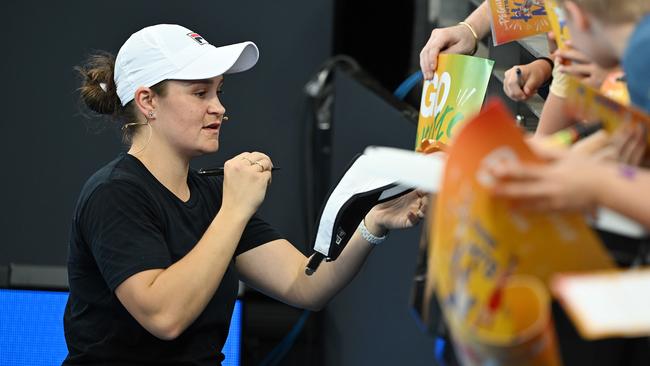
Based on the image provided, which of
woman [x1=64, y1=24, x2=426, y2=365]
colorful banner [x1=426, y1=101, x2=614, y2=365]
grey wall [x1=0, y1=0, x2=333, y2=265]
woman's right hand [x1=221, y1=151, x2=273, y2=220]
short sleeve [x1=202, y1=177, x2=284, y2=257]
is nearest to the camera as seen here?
colorful banner [x1=426, y1=101, x2=614, y2=365]

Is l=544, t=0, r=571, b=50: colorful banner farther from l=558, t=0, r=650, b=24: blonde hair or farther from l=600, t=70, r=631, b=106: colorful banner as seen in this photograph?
l=558, t=0, r=650, b=24: blonde hair

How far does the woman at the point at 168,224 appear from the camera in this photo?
77.9 inches

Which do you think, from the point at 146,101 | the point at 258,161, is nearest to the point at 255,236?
the point at 258,161

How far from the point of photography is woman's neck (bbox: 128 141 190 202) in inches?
87.2

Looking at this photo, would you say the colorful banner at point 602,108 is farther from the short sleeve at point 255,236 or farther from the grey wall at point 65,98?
the grey wall at point 65,98

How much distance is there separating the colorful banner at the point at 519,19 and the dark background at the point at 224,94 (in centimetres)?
248

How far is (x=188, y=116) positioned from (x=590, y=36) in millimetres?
1139

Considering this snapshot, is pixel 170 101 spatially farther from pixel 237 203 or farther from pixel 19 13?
pixel 19 13

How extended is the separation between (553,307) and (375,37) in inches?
140

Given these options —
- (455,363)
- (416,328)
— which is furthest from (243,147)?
(455,363)

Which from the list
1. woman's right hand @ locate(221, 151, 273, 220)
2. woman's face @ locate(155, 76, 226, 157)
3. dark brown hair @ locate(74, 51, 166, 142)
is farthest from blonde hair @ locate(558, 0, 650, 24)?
dark brown hair @ locate(74, 51, 166, 142)

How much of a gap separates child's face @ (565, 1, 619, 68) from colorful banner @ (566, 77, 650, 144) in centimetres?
6

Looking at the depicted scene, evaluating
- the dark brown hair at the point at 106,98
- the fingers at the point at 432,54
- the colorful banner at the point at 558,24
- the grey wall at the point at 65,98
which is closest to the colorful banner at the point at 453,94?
the fingers at the point at 432,54

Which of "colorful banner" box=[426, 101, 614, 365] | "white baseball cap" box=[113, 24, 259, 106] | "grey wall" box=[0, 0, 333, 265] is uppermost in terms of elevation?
"colorful banner" box=[426, 101, 614, 365]
